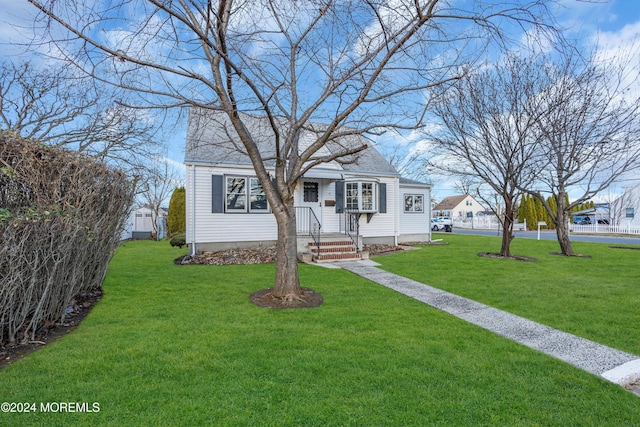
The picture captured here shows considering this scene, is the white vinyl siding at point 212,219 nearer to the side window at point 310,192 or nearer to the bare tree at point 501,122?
the side window at point 310,192

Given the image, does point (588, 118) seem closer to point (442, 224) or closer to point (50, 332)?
point (50, 332)

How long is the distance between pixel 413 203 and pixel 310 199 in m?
5.94

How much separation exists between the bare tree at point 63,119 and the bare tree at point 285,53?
5839mm

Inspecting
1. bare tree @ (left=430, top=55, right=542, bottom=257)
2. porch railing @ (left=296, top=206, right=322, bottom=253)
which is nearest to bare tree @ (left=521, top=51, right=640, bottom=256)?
bare tree @ (left=430, top=55, right=542, bottom=257)

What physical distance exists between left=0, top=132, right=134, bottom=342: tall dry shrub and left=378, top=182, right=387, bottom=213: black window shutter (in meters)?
9.47

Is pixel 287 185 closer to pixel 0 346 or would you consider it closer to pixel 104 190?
pixel 104 190

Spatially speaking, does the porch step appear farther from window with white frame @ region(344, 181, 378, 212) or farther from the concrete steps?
window with white frame @ region(344, 181, 378, 212)

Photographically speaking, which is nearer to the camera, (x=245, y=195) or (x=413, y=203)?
(x=245, y=195)

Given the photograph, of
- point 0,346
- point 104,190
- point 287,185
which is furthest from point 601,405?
point 104,190

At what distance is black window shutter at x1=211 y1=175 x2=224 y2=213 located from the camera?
10.2 metres

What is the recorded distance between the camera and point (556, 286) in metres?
6.28

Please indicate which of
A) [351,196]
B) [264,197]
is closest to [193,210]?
[264,197]

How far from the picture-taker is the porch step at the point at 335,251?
9.68 m

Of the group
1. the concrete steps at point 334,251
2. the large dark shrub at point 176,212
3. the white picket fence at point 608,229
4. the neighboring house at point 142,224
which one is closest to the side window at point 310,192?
the concrete steps at point 334,251
